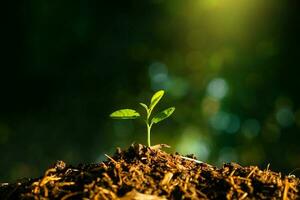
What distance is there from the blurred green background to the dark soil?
11.5 m

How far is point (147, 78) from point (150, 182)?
43.1ft

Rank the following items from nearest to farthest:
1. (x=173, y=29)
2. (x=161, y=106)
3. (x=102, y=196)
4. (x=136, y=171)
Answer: (x=102, y=196) → (x=136, y=171) → (x=161, y=106) → (x=173, y=29)

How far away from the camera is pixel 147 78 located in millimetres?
15320

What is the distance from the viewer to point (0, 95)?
15586 mm

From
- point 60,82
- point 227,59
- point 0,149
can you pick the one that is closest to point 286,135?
point 227,59

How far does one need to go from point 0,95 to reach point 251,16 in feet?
25.8

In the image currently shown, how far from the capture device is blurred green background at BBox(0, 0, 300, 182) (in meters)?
14.4

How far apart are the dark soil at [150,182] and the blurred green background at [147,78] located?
1147 cm

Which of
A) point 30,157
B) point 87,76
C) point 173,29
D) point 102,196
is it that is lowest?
point 30,157

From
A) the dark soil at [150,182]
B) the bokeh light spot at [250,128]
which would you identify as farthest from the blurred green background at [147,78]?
the dark soil at [150,182]

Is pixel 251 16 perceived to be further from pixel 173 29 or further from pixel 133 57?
pixel 133 57

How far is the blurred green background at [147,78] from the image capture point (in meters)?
14.4

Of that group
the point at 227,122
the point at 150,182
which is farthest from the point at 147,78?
the point at 150,182

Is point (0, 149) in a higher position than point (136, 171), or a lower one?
lower
